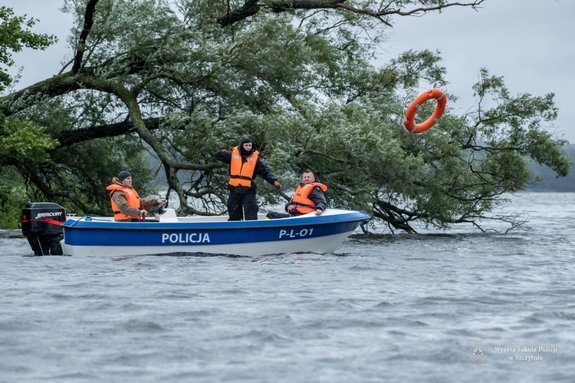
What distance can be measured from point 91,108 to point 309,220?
34.4ft

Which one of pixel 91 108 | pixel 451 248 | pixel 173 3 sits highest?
pixel 173 3

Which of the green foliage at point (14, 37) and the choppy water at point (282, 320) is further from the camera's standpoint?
the green foliage at point (14, 37)

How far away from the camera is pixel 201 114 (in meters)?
21.8

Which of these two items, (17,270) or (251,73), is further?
(251,73)

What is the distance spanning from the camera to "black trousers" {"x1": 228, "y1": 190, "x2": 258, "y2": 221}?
17344 mm

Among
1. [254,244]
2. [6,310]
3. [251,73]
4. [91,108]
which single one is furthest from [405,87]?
Answer: [6,310]

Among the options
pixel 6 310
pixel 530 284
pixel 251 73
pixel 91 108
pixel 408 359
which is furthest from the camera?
pixel 91 108

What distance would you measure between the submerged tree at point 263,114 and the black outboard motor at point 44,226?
5.24 metres

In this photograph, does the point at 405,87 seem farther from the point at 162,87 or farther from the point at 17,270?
the point at 17,270

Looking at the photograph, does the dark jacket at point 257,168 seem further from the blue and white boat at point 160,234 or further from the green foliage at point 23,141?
the green foliage at point 23,141

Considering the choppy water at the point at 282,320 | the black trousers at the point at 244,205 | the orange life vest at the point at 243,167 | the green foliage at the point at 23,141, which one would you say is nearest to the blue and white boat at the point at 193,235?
the choppy water at the point at 282,320

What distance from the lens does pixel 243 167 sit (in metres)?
17.3

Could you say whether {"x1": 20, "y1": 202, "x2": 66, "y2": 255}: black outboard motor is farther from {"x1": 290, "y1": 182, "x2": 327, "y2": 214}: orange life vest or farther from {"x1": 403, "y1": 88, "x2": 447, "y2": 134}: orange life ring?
{"x1": 403, "y1": 88, "x2": 447, "y2": 134}: orange life ring

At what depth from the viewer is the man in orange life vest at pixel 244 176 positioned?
17234 millimetres
